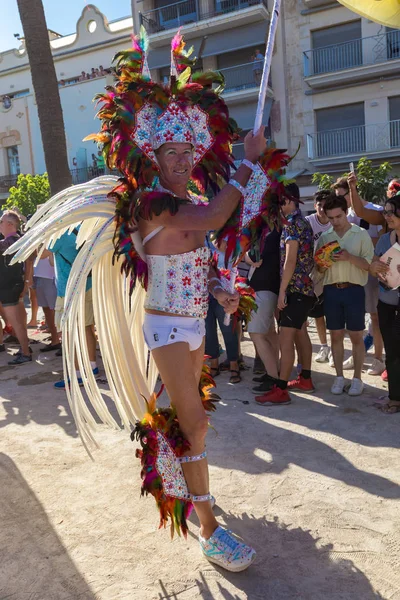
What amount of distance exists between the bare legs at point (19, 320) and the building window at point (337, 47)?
1658cm

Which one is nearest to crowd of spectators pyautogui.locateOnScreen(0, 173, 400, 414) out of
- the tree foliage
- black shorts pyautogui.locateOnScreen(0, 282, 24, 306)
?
black shorts pyautogui.locateOnScreen(0, 282, 24, 306)

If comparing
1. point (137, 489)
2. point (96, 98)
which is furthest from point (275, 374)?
point (96, 98)

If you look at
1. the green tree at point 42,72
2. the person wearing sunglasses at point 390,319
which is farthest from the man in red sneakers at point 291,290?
the green tree at point 42,72

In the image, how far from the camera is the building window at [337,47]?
19.1 m

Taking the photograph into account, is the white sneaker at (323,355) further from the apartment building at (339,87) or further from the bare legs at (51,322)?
the apartment building at (339,87)

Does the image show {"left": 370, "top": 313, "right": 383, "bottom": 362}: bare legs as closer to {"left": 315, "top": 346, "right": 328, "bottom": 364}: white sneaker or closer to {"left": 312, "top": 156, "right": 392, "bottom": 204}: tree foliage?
{"left": 315, "top": 346, "right": 328, "bottom": 364}: white sneaker

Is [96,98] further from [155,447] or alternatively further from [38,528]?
[38,528]

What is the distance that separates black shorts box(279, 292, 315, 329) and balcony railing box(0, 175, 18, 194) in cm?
2613

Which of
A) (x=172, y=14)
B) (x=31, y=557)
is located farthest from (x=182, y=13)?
(x=31, y=557)

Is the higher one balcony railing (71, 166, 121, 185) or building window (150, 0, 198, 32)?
building window (150, 0, 198, 32)

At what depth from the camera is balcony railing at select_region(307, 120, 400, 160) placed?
18594 mm

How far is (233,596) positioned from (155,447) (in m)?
0.71

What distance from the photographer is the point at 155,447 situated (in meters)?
2.55

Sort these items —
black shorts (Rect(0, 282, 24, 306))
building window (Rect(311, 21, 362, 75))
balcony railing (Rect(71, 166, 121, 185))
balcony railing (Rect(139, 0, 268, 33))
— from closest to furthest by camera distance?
1. black shorts (Rect(0, 282, 24, 306))
2. building window (Rect(311, 21, 362, 75))
3. balcony railing (Rect(139, 0, 268, 33))
4. balcony railing (Rect(71, 166, 121, 185))
